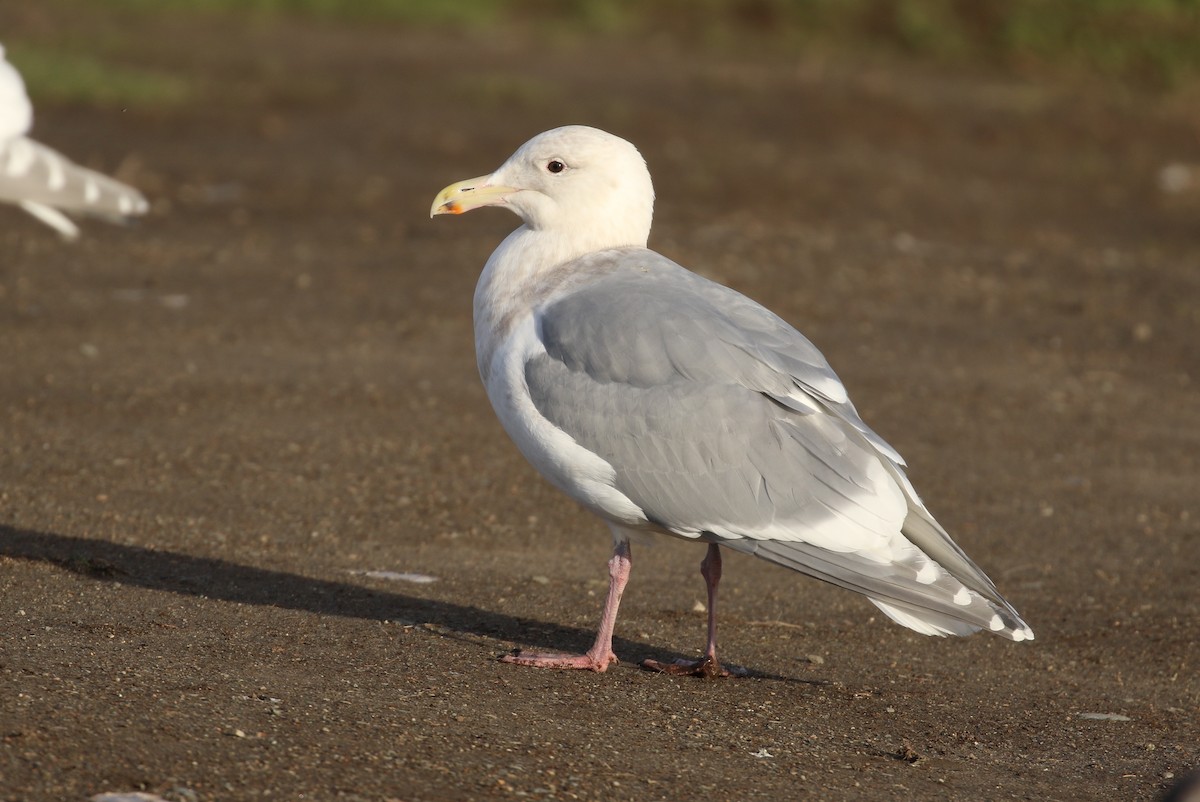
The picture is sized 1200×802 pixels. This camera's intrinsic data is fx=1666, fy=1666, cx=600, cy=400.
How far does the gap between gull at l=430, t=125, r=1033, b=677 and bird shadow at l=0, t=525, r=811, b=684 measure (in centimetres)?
36

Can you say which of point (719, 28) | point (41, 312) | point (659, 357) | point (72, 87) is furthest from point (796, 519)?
point (719, 28)

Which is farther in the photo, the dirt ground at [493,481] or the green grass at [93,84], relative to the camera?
the green grass at [93,84]

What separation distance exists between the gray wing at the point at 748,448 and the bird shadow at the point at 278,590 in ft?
2.04

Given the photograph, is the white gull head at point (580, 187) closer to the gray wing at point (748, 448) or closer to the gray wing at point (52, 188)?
the gray wing at point (748, 448)

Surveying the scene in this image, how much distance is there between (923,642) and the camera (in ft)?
19.4

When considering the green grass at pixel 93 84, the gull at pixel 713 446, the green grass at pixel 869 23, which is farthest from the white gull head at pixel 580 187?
the green grass at pixel 869 23

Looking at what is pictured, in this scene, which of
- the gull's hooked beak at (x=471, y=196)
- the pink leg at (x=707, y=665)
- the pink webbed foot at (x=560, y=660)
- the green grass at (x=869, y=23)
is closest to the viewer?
the pink webbed foot at (x=560, y=660)

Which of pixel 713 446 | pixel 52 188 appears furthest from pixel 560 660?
pixel 52 188

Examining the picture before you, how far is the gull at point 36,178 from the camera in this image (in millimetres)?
5340

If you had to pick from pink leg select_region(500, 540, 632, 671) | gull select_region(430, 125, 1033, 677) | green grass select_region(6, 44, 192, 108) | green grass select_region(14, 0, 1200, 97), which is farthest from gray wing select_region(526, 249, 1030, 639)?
green grass select_region(14, 0, 1200, 97)

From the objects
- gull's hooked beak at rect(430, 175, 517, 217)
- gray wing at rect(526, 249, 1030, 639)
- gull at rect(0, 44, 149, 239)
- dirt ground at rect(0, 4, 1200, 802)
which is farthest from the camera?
gull's hooked beak at rect(430, 175, 517, 217)

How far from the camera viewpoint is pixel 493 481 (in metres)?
7.43

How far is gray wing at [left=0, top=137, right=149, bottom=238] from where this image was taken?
5.35 meters

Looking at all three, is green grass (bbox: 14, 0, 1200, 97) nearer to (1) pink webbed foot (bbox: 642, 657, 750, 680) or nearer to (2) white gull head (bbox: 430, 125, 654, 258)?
(2) white gull head (bbox: 430, 125, 654, 258)
